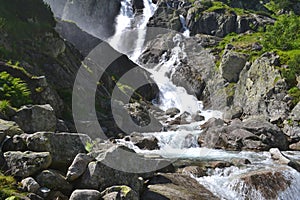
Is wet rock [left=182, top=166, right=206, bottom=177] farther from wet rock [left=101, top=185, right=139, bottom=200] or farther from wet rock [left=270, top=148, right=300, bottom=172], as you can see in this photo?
wet rock [left=101, top=185, right=139, bottom=200]

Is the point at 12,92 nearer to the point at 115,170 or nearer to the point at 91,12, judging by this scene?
the point at 115,170

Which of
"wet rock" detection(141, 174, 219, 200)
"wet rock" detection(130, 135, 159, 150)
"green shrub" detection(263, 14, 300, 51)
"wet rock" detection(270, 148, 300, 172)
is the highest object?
"green shrub" detection(263, 14, 300, 51)

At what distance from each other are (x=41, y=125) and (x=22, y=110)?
1229 mm

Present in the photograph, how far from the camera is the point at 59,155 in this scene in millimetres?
10836

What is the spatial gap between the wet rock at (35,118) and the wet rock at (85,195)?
5.78m

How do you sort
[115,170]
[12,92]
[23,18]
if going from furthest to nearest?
[23,18]
[12,92]
[115,170]

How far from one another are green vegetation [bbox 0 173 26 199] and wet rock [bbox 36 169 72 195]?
0.87m

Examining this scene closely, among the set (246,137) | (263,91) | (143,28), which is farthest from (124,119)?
(143,28)

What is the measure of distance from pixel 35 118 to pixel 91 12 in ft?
326

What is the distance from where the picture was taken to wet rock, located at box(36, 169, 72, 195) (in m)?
9.36

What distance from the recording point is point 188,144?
1284 inches

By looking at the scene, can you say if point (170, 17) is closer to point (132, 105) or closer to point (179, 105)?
point (179, 105)

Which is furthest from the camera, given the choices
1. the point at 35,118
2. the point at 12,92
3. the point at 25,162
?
the point at 12,92

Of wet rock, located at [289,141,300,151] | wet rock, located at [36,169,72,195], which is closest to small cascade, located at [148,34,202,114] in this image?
wet rock, located at [289,141,300,151]
